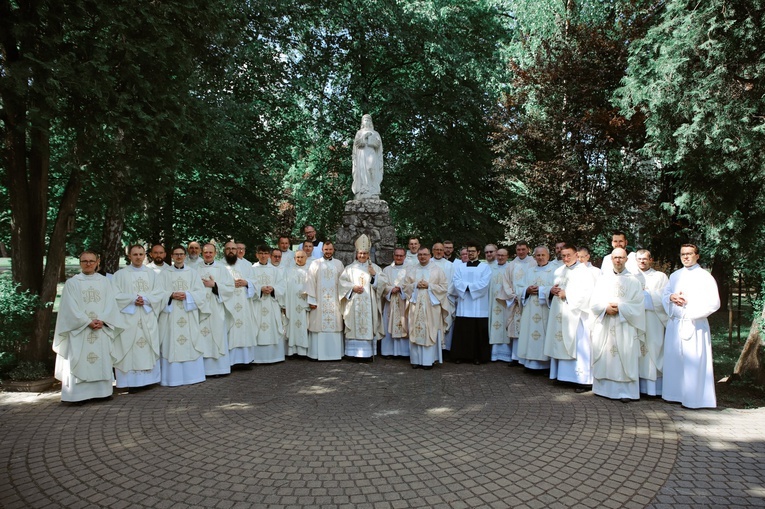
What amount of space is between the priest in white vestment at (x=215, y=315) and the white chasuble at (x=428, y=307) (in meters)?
3.24

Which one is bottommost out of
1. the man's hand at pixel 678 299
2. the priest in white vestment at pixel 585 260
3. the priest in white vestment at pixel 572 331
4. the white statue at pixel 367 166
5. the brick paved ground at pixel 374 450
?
the brick paved ground at pixel 374 450

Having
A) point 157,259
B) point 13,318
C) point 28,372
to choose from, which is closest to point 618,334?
point 157,259

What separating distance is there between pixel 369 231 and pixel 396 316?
2.33m

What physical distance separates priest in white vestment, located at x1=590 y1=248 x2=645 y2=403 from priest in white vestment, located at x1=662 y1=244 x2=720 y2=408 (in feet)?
1.29

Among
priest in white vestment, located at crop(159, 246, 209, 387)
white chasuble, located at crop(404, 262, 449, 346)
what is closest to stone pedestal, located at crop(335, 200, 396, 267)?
white chasuble, located at crop(404, 262, 449, 346)

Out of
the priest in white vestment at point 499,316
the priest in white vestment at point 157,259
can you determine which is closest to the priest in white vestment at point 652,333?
the priest in white vestment at point 499,316

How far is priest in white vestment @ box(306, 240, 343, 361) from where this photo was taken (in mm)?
9273

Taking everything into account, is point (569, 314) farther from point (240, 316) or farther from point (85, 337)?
point (85, 337)

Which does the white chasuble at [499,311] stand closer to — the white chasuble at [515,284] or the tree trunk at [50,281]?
the white chasuble at [515,284]

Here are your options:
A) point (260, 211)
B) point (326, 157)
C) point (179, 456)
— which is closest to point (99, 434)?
point (179, 456)

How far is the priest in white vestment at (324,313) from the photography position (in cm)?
927

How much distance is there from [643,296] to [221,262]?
22.4ft

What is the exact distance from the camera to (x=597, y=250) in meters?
14.0

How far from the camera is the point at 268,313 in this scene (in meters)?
9.02
